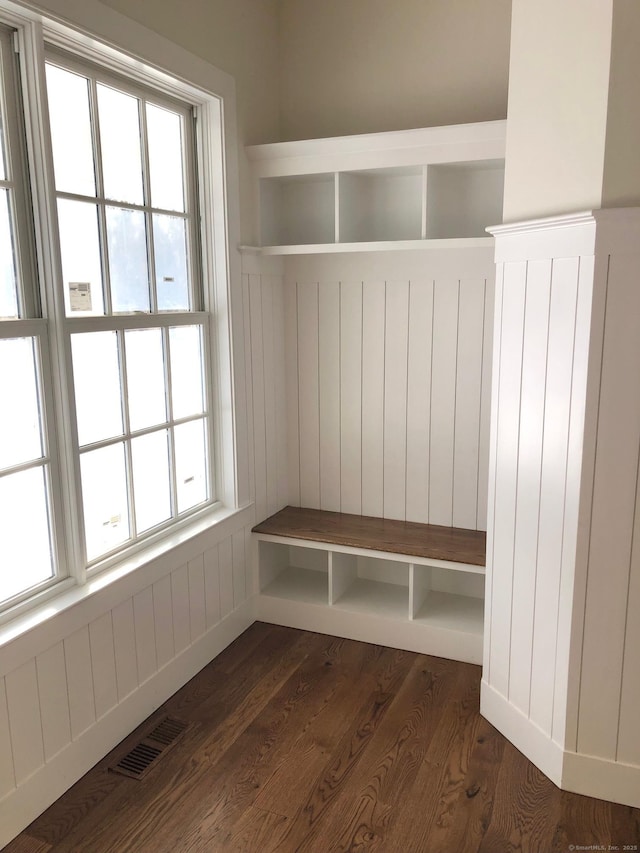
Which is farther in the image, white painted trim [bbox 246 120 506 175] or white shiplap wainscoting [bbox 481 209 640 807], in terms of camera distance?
white painted trim [bbox 246 120 506 175]

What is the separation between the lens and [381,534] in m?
3.14

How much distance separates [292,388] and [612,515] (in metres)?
1.83

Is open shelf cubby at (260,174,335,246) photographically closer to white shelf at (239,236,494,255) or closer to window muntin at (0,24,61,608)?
white shelf at (239,236,494,255)

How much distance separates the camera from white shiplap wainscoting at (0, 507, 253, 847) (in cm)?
199

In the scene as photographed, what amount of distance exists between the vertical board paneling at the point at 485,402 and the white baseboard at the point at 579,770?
101 cm

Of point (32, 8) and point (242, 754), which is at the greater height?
point (32, 8)

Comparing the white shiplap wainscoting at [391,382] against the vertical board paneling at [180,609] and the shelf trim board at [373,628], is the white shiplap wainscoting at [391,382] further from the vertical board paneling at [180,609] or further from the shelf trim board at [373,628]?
the vertical board paneling at [180,609]

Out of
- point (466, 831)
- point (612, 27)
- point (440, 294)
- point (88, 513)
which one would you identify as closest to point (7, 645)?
point (88, 513)

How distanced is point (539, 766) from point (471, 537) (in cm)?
103

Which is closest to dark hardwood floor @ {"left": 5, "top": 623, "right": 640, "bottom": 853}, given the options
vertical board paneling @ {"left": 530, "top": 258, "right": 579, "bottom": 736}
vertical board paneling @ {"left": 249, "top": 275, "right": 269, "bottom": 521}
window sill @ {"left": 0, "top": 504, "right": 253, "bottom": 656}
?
vertical board paneling @ {"left": 530, "top": 258, "right": 579, "bottom": 736}

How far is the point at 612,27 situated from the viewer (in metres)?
1.85

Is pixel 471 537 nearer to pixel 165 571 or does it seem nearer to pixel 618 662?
pixel 618 662

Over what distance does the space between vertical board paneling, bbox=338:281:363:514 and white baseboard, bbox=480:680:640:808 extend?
1373 millimetres

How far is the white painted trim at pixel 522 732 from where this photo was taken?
2.22m
